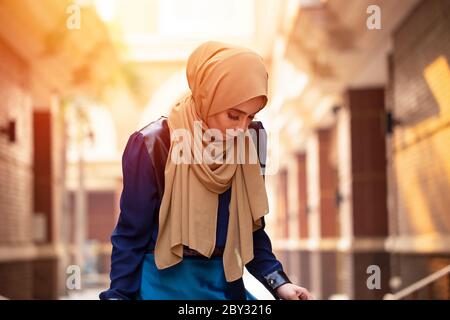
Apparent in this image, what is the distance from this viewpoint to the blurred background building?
20.6 feet

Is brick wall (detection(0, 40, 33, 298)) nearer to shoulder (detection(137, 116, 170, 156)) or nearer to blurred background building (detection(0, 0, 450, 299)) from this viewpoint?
blurred background building (detection(0, 0, 450, 299))

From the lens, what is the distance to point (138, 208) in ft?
6.24

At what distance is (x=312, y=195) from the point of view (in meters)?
13.5

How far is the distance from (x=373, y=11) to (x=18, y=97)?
5.29m

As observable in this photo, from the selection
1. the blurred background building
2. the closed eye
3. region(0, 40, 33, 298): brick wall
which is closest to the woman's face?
the closed eye

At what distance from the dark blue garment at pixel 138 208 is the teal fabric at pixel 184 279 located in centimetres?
2

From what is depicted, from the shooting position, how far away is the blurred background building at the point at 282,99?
629 cm

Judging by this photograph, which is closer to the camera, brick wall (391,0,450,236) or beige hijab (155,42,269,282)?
beige hijab (155,42,269,282)

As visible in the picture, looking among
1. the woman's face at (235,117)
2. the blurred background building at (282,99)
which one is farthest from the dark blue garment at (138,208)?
the blurred background building at (282,99)

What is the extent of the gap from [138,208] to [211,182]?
7.1 inches

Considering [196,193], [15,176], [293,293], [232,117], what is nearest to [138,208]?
[196,193]

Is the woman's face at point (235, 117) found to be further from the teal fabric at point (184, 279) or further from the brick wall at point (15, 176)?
the brick wall at point (15, 176)
